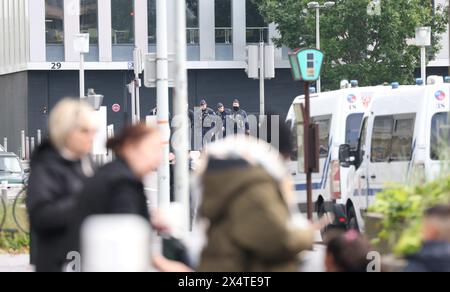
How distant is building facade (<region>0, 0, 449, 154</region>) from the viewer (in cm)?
6656

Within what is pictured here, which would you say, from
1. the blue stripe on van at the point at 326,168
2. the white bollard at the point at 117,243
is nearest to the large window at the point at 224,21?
the blue stripe on van at the point at 326,168

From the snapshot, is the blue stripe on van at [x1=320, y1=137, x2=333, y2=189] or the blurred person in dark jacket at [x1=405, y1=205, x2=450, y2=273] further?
the blue stripe on van at [x1=320, y1=137, x2=333, y2=189]

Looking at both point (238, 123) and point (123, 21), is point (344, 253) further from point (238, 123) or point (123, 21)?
point (123, 21)

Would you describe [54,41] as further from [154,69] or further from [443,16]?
[154,69]

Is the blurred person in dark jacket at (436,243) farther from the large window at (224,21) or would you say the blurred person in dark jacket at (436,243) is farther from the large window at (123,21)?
the large window at (224,21)

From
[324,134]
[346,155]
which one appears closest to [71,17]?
[324,134]

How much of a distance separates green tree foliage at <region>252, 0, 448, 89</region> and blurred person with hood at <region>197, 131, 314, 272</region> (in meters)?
50.7

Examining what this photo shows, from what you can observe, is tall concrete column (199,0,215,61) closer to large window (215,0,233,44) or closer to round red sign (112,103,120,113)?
large window (215,0,233,44)

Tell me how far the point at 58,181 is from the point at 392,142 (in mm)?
14336

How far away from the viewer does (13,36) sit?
71.9m

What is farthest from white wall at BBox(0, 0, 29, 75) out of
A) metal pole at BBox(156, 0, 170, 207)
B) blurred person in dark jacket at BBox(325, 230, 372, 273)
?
blurred person in dark jacket at BBox(325, 230, 372, 273)

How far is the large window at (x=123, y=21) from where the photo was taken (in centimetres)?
6725

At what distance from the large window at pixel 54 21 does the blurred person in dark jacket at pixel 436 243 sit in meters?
60.3

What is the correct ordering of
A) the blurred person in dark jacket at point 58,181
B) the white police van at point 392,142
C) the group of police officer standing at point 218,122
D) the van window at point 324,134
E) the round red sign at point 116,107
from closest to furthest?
the blurred person in dark jacket at point 58,181 < the white police van at point 392,142 < the van window at point 324,134 < the group of police officer standing at point 218,122 < the round red sign at point 116,107
